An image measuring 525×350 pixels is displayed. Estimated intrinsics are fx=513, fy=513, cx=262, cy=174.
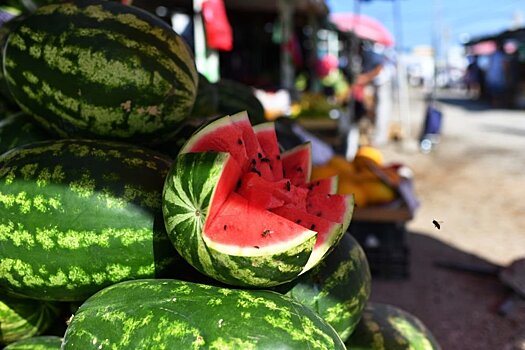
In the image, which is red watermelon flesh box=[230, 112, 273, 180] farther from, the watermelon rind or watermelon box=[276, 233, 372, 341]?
watermelon box=[276, 233, 372, 341]

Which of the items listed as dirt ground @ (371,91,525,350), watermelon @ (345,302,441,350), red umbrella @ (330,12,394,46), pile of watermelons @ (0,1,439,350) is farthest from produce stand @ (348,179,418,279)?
red umbrella @ (330,12,394,46)

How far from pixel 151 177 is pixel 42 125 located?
0.49 m

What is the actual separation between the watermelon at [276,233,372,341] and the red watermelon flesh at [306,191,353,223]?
7.5 inches

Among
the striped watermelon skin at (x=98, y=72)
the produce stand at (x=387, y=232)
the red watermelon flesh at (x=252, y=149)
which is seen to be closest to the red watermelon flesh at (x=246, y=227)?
the red watermelon flesh at (x=252, y=149)

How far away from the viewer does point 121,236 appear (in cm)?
131

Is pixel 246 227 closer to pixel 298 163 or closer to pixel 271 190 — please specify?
pixel 271 190

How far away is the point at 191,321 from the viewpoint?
1114mm

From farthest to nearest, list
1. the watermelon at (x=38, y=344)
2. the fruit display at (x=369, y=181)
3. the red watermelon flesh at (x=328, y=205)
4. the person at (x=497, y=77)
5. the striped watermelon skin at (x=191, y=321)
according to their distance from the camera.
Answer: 1. the person at (x=497, y=77)
2. the fruit display at (x=369, y=181)
3. the watermelon at (x=38, y=344)
4. the red watermelon flesh at (x=328, y=205)
5. the striped watermelon skin at (x=191, y=321)

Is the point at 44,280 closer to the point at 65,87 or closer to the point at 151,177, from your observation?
the point at 151,177

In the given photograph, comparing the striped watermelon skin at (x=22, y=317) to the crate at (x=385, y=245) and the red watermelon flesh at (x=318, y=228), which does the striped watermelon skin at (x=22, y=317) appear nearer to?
the red watermelon flesh at (x=318, y=228)

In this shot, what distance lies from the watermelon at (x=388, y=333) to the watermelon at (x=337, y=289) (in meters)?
0.18

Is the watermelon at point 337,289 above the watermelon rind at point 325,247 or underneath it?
underneath

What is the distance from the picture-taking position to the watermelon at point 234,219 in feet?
3.77

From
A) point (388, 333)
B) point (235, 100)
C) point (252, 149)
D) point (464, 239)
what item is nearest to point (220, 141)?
point (252, 149)
